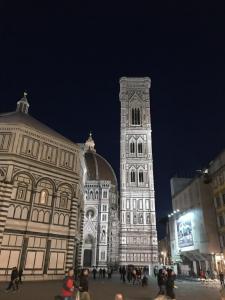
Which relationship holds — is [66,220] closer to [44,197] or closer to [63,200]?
[63,200]

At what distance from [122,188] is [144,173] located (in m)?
6.08

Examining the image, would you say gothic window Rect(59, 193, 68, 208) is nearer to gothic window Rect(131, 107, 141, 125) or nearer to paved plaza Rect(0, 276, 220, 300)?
paved plaza Rect(0, 276, 220, 300)

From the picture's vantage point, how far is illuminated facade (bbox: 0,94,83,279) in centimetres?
2069

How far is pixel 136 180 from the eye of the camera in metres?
58.8

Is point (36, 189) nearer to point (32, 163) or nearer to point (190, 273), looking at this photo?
point (32, 163)

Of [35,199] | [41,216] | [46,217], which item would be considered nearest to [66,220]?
[46,217]

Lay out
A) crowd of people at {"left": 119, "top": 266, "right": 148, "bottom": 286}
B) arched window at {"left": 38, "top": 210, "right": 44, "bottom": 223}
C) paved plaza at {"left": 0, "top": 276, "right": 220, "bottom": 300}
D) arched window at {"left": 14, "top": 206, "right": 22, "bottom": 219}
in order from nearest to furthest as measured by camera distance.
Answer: paved plaza at {"left": 0, "top": 276, "right": 220, "bottom": 300}
crowd of people at {"left": 119, "top": 266, "right": 148, "bottom": 286}
arched window at {"left": 14, "top": 206, "right": 22, "bottom": 219}
arched window at {"left": 38, "top": 210, "right": 44, "bottom": 223}

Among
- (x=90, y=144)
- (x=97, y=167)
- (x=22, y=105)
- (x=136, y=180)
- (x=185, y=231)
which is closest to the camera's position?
(x=22, y=105)

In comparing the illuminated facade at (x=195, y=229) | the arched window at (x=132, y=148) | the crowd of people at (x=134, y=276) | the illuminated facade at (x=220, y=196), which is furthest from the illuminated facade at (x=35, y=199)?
the arched window at (x=132, y=148)

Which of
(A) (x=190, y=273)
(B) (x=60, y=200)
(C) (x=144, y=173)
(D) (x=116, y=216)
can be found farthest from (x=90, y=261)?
(B) (x=60, y=200)

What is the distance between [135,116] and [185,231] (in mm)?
33920

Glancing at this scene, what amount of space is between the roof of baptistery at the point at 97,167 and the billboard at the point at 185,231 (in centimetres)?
4859

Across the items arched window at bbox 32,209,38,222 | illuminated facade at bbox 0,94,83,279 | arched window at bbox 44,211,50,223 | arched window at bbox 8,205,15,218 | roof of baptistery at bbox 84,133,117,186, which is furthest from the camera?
roof of baptistery at bbox 84,133,117,186

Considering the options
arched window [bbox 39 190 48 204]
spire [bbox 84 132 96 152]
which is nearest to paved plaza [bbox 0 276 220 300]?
arched window [bbox 39 190 48 204]
